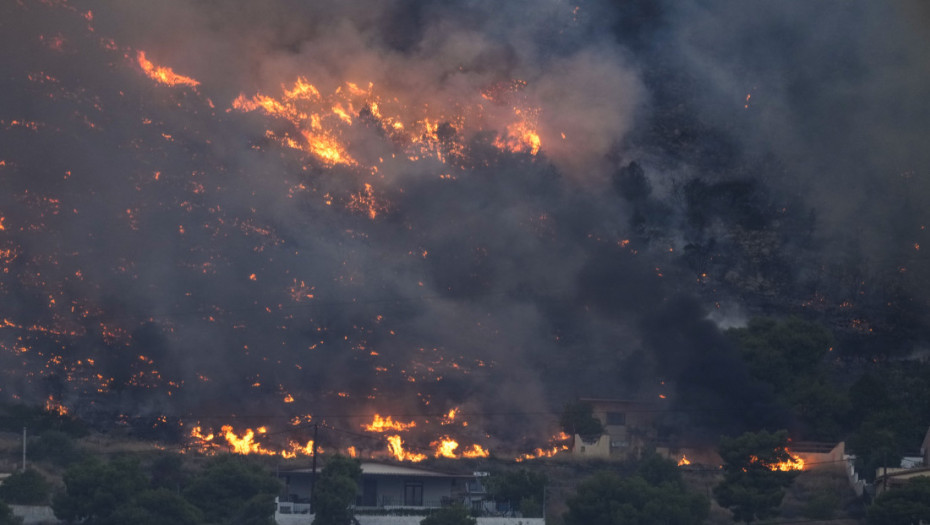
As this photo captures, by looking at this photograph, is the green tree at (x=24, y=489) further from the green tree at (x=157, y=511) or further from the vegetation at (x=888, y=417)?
the vegetation at (x=888, y=417)

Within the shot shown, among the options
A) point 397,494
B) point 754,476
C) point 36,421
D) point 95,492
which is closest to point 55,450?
point 36,421

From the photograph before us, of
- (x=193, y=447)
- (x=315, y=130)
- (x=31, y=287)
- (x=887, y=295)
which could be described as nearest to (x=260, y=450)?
(x=193, y=447)

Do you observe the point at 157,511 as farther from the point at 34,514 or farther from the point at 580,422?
the point at 580,422

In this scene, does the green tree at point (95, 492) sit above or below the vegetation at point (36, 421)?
below

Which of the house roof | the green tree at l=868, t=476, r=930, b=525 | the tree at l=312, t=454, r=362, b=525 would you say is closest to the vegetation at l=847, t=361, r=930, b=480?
the green tree at l=868, t=476, r=930, b=525

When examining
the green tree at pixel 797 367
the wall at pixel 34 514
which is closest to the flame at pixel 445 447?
the green tree at pixel 797 367
